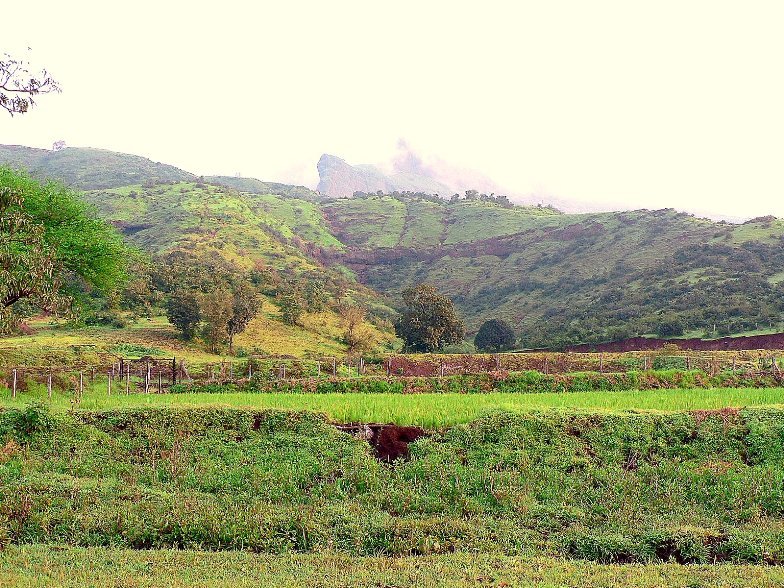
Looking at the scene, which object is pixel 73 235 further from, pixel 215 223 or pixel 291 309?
pixel 215 223

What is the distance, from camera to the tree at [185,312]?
42.0 metres

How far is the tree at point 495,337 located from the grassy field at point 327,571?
56.2 m

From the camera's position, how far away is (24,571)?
8836mm

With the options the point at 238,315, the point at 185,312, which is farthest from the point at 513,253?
the point at 185,312

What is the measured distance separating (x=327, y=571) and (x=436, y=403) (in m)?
9.67

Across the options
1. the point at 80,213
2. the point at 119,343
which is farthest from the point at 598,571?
the point at 119,343

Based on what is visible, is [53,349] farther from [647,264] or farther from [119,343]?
[647,264]

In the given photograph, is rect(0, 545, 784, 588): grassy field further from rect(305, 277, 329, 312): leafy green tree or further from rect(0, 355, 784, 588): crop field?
rect(305, 277, 329, 312): leafy green tree

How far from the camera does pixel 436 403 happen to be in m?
18.5

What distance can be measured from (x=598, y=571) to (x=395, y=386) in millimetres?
16257

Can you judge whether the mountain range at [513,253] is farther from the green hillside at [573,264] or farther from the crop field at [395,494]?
the crop field at [395,494]

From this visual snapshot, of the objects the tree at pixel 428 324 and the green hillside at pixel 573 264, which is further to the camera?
the green hillside at pixel 573 264

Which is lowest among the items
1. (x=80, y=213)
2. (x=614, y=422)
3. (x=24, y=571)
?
(x=24, y=571)

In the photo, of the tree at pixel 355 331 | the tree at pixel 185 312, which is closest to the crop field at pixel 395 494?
the tree at pixel 185 312
